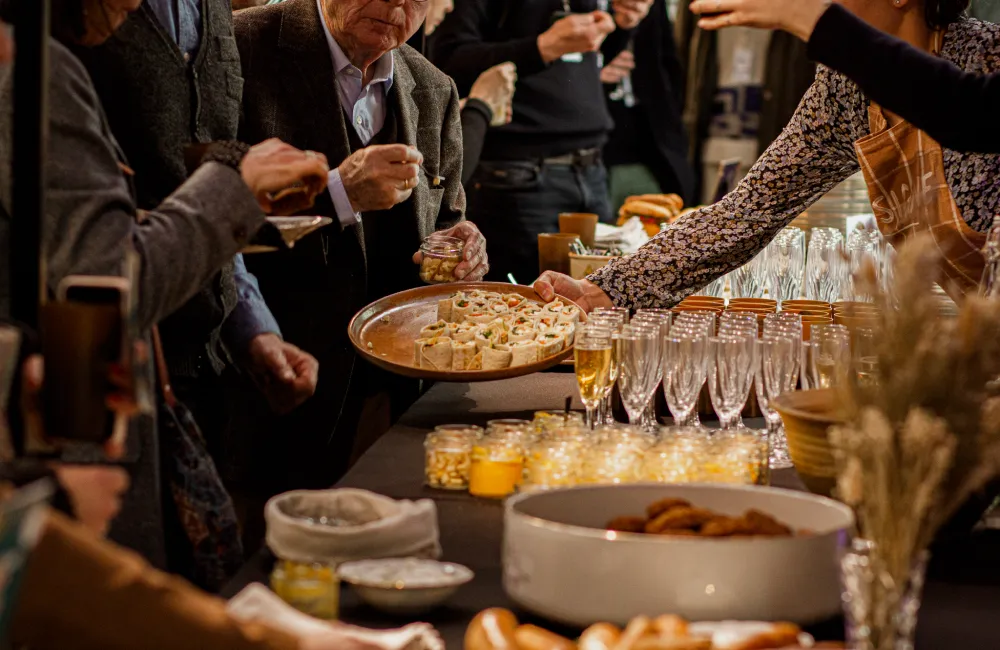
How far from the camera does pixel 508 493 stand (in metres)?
2.06

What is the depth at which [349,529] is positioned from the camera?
163cm

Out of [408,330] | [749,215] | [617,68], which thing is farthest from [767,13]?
[617,68]

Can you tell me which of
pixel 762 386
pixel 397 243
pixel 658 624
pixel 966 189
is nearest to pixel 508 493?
pixel 762 386

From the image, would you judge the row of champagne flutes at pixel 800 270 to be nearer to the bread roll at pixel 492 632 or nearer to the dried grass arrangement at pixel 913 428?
the dried grass arrangement at pixel 913 428

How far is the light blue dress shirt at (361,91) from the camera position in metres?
3.56

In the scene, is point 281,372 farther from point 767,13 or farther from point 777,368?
point 767,13

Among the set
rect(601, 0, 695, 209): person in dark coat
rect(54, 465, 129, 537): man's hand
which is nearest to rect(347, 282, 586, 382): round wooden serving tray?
rect(54, 465, 129, 537): man's hand

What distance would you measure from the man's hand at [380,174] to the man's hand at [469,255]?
12.7 inches

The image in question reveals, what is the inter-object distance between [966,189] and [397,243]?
1.70m

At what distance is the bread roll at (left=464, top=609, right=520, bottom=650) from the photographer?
4.26ft

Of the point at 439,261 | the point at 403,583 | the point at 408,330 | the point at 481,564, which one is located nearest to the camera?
the point at 403,583

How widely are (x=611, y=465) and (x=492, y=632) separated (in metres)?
0.60

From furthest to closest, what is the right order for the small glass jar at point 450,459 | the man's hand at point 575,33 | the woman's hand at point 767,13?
the man's hand at point 575,33, the woman's hand at point 767,13, the small glass jar at point 450,459

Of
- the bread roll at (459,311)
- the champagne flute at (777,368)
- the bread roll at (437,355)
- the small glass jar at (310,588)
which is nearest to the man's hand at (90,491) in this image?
the small glass jar at (310,588)
